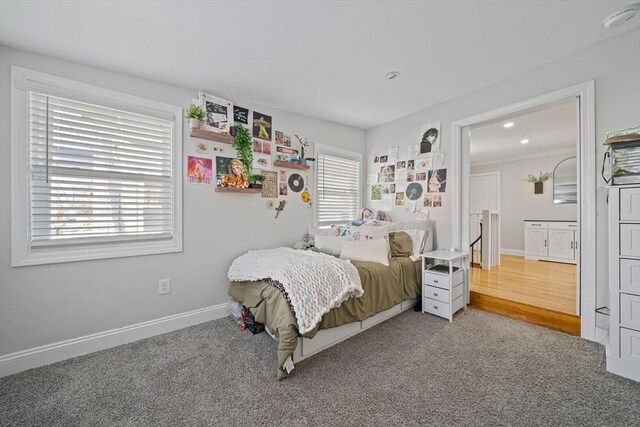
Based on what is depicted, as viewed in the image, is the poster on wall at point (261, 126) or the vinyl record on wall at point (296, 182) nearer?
the poster on wall at point (261, 126)

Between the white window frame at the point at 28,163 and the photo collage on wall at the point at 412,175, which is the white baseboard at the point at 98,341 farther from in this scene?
the photo collage on wall at the point at 412,175

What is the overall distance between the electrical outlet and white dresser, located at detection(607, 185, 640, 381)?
341 centimetres

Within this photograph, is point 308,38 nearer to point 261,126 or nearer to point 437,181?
point 261,126

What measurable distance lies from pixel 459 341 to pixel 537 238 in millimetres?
4607

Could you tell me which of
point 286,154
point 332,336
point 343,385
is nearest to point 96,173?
point 286,154

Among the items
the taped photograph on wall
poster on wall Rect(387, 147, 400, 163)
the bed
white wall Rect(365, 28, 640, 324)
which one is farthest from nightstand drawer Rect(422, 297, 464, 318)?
the taped photograph on wall

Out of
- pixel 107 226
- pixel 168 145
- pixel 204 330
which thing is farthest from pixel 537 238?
pixel 107 226

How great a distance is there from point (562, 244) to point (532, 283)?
8.00 feet

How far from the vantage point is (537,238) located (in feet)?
16.8

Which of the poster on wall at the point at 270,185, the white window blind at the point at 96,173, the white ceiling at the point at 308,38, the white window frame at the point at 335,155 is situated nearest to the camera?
the white ceiling at the point at 308,38

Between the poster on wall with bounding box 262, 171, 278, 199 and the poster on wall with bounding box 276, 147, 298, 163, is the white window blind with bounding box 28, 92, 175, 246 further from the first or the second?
the poster on wall with bounding box 276, 147, 298, 163

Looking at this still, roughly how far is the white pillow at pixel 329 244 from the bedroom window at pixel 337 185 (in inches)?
19.4

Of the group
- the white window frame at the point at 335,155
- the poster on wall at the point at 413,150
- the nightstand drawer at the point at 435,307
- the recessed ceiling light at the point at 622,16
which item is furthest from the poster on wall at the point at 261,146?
the recessed ceiling light at the point at 622,16

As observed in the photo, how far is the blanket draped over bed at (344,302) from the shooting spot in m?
1.59
